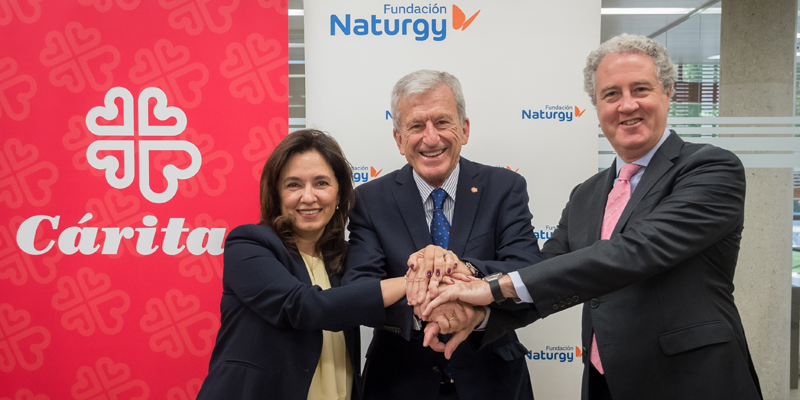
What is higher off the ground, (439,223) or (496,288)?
(439,223)

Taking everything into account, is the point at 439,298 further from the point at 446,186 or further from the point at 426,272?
the point at 446,186

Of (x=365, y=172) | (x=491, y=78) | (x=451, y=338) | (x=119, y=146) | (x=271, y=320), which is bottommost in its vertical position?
(x=451, y=338)

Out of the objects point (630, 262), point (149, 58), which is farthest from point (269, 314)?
point (149, 58)

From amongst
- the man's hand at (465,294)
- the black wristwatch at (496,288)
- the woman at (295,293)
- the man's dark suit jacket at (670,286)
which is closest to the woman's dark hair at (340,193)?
the woman at (295,293)

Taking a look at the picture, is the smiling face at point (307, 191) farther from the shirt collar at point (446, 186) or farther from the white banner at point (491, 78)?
the white banner at point (491, 78)

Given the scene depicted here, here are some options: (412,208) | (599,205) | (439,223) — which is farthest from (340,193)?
(599,205)

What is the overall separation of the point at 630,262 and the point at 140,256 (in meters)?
2.75

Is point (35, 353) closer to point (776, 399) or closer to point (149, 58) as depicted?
point (149, 58)

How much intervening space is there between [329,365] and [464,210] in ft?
2.74

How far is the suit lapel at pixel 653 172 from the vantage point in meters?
1.76

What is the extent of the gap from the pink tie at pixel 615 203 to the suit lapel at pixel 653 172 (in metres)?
0.09

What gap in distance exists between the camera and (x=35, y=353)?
3021 millimetres

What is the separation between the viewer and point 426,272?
183 cm

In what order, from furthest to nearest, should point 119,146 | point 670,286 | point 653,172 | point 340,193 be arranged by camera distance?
point 119,146 < point 340,193 < point 653,172 < point 670,286
